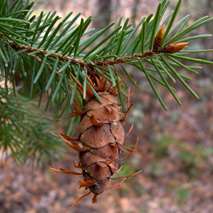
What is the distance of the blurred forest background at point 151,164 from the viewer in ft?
6.10

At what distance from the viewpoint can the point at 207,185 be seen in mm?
2674

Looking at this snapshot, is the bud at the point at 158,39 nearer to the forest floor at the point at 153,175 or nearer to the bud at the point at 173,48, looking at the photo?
the bud at the point at 173,48

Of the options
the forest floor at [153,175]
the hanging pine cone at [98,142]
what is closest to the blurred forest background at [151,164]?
the forest floor at [153,175]

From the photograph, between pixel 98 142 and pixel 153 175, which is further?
pixel 153 175

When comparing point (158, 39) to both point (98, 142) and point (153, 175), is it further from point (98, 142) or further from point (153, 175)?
point (153, 175)

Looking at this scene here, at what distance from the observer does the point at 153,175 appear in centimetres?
279

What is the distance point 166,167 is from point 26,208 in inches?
73.4

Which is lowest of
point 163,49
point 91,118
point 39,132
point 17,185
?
point 17,185

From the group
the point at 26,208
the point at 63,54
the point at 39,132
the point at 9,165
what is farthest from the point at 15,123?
the point at 9,165

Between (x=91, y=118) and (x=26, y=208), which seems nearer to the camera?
(x=91, y=118)

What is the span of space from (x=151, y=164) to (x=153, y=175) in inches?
6.3

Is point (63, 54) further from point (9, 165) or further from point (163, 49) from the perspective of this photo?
point (9, 165)

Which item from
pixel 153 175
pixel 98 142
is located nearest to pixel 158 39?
pixel 98 142

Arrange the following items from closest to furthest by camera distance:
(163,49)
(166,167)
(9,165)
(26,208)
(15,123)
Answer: (163,49), (15,123), (26,208), (9,165), (166,167)
